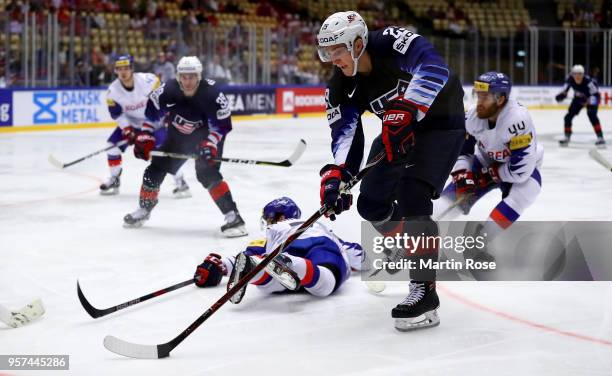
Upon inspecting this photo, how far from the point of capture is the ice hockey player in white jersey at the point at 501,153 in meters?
4.30

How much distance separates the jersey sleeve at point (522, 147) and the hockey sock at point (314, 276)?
3.86ft

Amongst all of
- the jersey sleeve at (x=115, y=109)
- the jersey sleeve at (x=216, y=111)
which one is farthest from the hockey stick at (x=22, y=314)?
the jersey sleeve at (x=115, y=109)

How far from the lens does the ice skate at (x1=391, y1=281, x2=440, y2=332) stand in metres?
3.23

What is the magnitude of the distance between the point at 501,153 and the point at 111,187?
3714 mm

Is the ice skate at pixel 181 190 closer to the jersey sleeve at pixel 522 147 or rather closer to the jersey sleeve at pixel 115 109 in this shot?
the jersey sleeve at pixel 115 109

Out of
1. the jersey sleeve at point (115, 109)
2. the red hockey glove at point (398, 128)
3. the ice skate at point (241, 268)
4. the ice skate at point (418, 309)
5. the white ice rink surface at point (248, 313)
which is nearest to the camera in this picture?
the white ice rink surface at point (248, 313)

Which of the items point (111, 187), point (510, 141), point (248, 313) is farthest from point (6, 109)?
point (248, 313)

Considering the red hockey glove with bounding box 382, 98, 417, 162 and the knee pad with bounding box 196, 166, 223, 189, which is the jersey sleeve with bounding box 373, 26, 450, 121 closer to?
the red hockey glove with bounding box 382, 98, 417, 162

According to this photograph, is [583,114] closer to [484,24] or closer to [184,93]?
[484,24]

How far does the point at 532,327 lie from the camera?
10.9ft

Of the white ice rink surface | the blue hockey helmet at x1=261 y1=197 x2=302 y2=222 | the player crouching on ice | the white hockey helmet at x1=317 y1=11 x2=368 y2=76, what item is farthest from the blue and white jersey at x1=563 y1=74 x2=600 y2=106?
the white hockey helmet at x1=317 y1=11 x2=368 y2=76

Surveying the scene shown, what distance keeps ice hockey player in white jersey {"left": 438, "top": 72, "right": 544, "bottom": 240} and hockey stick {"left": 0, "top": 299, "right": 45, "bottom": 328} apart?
2.16m

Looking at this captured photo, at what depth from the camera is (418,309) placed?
323 cm

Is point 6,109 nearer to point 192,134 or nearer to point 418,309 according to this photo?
point 192,134
